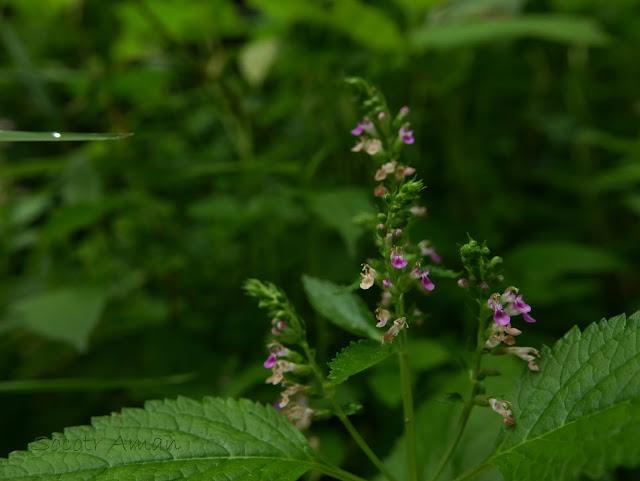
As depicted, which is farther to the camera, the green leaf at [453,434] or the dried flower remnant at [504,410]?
the green leaf at [453,434]

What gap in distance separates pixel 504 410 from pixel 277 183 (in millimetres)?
1969

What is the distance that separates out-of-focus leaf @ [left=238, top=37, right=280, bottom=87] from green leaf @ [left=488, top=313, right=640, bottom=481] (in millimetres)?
1768

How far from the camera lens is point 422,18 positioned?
105 inches

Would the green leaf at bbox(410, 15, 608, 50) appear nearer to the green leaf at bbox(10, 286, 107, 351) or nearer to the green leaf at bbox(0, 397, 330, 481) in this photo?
the green leaf at bbox(10, 286, 107, 351)

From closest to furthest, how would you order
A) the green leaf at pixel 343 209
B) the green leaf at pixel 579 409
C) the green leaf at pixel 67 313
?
the green leaf at pixel 579 409 → the green leaf at pixel 343 209 → the green leaf at pixel 67 313

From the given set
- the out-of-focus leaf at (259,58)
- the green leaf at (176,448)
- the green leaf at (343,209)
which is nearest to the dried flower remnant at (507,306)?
the green leaf at (176,448)

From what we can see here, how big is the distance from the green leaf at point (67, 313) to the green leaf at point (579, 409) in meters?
1.23

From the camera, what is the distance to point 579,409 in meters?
0.86

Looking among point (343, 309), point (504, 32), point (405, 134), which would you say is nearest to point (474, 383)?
point (343, 309)

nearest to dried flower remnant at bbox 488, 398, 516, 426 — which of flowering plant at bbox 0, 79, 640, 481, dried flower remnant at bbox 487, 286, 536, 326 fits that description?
flowering plant at bbox 0, 79, 640, 481

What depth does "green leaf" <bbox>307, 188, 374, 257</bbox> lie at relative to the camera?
1554 mm

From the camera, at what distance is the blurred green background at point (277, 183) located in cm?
209

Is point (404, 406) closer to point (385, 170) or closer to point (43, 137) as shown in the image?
point (385, 170)

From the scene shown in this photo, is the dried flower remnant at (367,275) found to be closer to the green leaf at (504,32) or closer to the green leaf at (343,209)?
the green leaf at (343,209)
